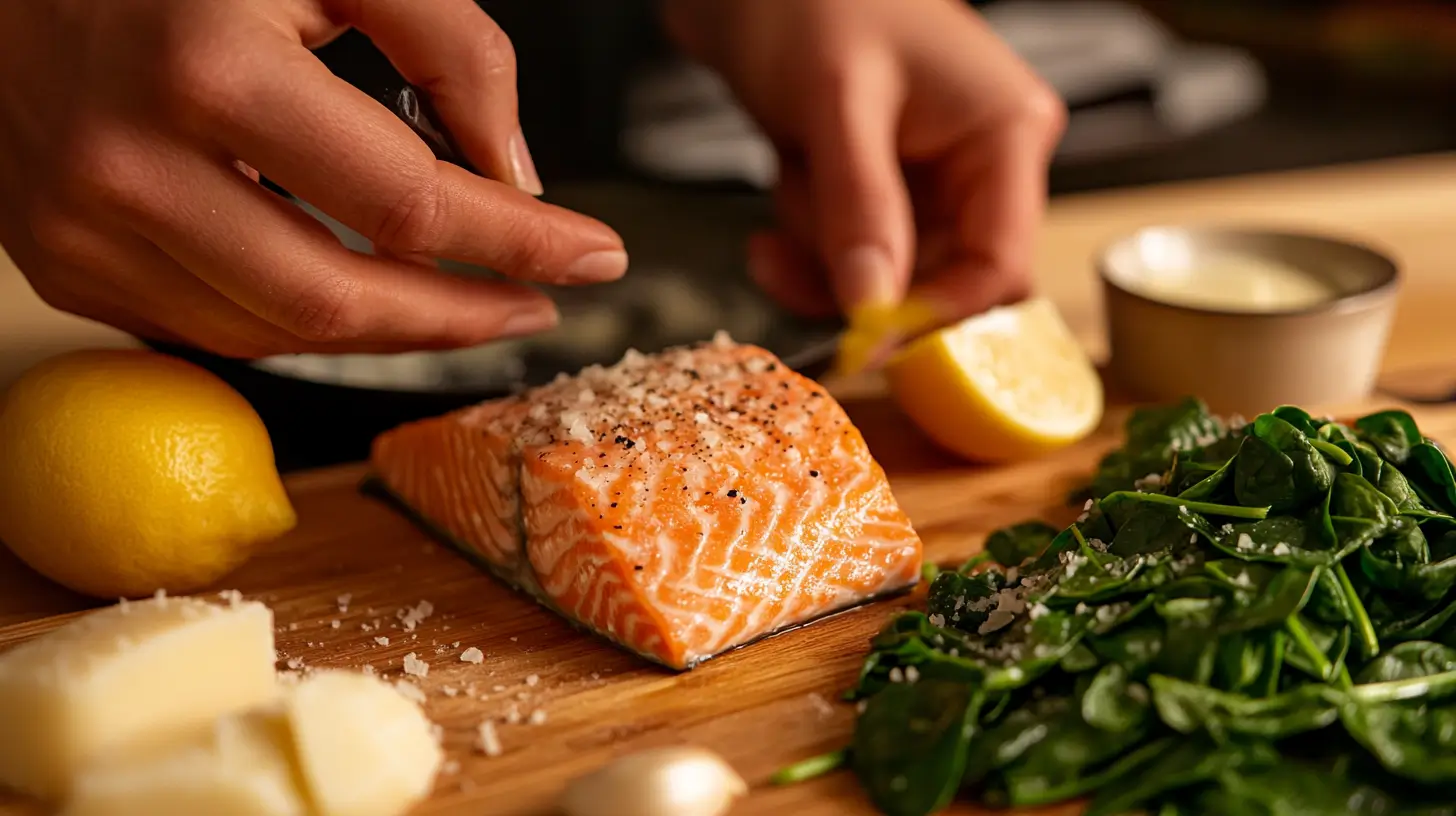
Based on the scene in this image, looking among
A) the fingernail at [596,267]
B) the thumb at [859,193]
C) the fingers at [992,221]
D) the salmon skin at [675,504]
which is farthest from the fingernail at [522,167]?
the fingers at [992,221]

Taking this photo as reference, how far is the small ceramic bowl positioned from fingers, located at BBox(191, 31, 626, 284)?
4.82 feet

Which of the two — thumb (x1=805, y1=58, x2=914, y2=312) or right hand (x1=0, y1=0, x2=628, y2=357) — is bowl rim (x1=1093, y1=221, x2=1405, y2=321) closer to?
thumb (x1=805, y1=58, x2=914, y2=312)

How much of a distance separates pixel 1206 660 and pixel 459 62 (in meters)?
1.42

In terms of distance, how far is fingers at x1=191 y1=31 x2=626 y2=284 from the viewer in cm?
179

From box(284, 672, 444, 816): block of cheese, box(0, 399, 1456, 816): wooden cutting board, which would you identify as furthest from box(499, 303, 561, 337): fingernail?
box(284, 672, 444, 816): block of cheese

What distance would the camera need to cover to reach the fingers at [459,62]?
1942mm

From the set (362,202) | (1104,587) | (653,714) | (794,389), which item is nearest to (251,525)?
(362,202)

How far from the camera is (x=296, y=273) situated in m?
1.94

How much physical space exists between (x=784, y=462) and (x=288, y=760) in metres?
0.91

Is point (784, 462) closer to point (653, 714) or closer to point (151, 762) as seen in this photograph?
point (653, 714)

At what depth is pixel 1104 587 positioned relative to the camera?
5.77 feet

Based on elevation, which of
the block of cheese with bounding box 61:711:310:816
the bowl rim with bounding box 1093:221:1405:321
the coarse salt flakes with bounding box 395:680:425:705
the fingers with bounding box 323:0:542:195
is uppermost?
the fingers with bounding box 323:0:542:195

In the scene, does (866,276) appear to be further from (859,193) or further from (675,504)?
(675,504)

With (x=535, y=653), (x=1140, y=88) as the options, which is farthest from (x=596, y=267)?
(x=1140, y=88)
